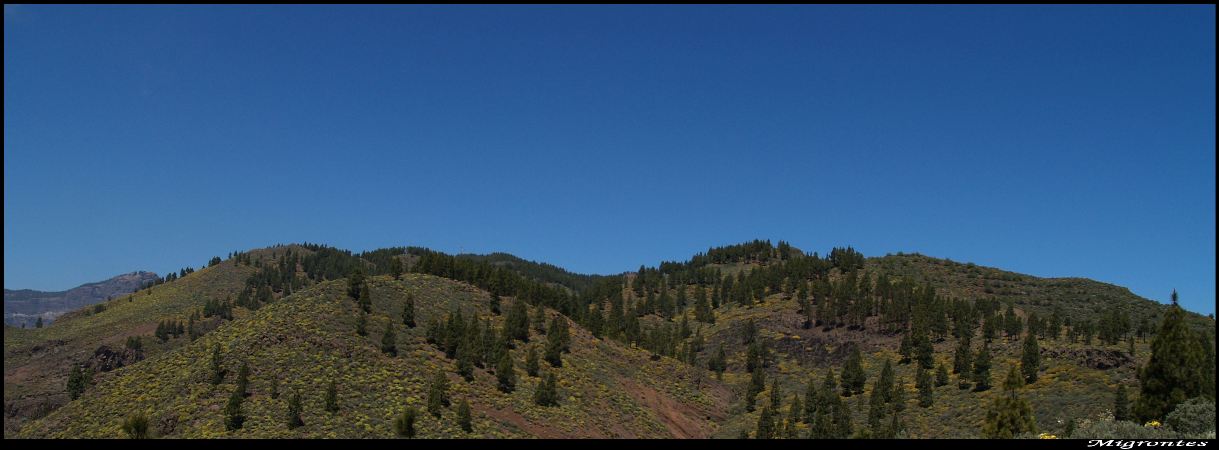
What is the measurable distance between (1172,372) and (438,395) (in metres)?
50.3

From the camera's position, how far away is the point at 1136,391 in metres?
66.6

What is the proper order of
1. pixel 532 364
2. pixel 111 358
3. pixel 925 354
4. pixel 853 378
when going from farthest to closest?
1. pixel 111 358
2. pixel 925 354
3. pixel 853 378
4. pixel 532 364

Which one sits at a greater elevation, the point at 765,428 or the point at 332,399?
the point at 332,399

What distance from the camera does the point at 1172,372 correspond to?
148 feet

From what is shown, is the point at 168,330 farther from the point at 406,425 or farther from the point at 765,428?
the point at 765,428

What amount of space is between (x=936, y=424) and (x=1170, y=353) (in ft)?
93.6

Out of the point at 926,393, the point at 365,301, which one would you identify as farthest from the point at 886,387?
the point at 365,301

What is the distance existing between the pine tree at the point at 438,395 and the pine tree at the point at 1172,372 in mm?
48751

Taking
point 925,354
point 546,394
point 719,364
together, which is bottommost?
point 719,364

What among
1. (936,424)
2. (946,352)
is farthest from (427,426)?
(946,352)

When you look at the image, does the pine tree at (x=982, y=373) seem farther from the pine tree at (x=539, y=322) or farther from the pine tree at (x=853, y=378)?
the pine tree at (x=539, y=322)

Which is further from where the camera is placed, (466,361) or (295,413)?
(466,361)

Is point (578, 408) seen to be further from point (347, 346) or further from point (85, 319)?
point (85, 319)

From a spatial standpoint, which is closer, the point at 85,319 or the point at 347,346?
the point at 347,346
